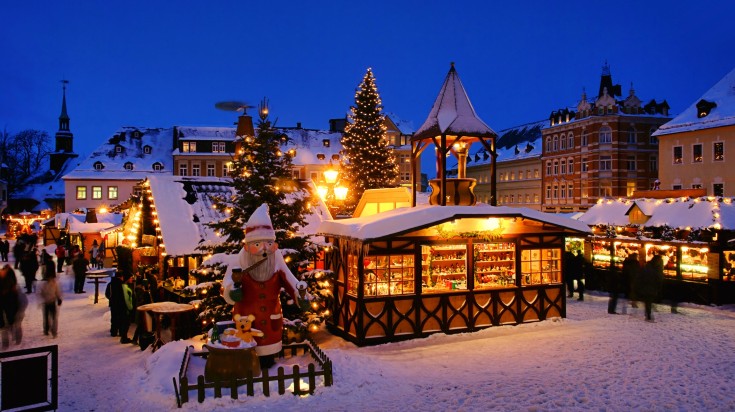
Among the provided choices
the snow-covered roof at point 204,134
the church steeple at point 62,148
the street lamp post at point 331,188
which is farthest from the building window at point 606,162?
the church steeple at point 62,148

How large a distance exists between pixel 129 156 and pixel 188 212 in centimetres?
4472

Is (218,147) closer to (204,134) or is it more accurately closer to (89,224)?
(204,134)

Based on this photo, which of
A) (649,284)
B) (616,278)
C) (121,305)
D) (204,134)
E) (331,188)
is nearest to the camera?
(121,305)

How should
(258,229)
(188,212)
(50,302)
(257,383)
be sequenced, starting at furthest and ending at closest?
(188,212) < (50,302) < (258,229) < (257,383)

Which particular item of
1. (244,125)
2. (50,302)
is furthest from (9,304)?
(244,125)

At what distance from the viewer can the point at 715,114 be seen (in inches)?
1308

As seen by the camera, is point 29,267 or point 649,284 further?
point 29,267

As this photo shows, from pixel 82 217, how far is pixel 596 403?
119 feet

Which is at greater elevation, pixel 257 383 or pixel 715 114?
pixel 715 114

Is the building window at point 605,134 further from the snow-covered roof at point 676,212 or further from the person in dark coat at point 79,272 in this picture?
the person in dark coat at point 79,272

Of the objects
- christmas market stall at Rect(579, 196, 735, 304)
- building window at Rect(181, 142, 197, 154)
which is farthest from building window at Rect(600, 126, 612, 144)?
building window at Rect(181, 142, 197, 154)

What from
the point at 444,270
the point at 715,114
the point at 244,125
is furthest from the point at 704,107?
the point at 444,270

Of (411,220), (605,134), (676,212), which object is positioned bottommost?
(411,220)

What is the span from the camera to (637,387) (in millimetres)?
9664
